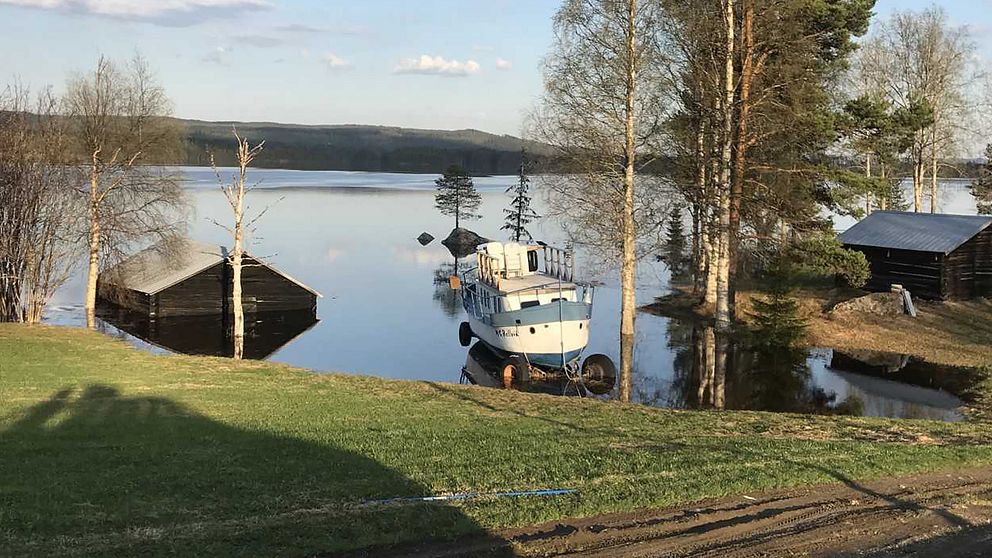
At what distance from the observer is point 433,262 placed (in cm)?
6334

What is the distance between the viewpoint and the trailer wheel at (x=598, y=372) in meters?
26.7

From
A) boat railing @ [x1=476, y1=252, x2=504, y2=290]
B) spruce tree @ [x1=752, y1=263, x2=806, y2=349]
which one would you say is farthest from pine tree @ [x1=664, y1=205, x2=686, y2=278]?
spruce tree @ [x1=752, y1=263, x2=806, y2=349]

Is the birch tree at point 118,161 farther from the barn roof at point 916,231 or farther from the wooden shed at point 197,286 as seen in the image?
the barn roof at point 916,231

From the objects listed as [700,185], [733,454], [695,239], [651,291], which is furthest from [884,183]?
[733,454]

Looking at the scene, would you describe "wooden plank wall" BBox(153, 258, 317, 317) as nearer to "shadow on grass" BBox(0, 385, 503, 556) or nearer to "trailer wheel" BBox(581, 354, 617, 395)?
"trailer wheel" BBox(581, 354, 617, 395)

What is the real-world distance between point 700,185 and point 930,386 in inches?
463

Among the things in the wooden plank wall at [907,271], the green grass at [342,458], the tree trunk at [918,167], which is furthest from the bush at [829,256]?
the tree trunk at [918,167]

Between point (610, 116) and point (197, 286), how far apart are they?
22.2m

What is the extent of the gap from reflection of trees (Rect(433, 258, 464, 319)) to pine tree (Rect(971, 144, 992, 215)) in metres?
35.0

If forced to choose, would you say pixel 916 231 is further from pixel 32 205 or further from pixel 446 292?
pixel 32 205

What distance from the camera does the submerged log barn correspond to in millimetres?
35469

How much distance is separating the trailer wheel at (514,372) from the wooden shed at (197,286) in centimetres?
1675

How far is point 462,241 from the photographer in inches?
3039

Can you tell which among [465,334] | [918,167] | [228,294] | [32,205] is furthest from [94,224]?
[918,167]
